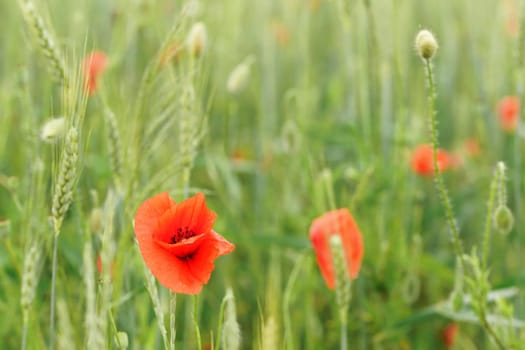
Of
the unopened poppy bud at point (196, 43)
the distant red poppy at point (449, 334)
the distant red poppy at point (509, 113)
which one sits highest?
the unopened poppy bud at point (196, 43)

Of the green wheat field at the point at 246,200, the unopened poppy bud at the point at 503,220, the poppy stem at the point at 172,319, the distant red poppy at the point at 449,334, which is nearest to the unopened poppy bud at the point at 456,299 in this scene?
the green wheat field at the point at 246,200

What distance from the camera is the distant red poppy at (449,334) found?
45.9 inches

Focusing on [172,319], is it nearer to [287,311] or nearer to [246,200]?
[287,311]

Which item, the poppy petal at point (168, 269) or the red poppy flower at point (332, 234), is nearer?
the poppy petal at point (168, 269)

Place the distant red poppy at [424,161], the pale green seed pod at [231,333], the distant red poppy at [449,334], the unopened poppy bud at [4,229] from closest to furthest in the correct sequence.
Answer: the pale green seed pod at [231,333] < the unopened poppy bud at [4,229] < the distant red poppy at [449,334] < the distant red poppy at [424,161]

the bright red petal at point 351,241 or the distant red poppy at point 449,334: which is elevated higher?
the bright red petal at point 351,241

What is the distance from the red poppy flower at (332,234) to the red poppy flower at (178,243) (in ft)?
0.62

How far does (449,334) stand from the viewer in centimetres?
123

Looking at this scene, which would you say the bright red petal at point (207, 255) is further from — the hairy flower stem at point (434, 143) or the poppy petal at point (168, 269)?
the hairy flower stem at point (434, 143)

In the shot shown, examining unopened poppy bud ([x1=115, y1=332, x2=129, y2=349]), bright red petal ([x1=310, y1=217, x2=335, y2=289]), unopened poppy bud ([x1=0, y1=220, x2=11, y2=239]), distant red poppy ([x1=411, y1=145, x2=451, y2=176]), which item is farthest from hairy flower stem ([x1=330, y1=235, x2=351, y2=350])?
distant red poppy ([x1=411, y1=145, x2=451, y2=176])

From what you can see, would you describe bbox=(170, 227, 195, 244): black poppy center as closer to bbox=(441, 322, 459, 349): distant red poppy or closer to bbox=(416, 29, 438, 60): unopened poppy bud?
bbox=(416, 29, 438, 60): unopened poppy bud

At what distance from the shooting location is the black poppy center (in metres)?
0.67

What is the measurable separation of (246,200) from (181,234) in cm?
97

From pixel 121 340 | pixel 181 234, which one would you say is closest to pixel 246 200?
pixel 181 234
